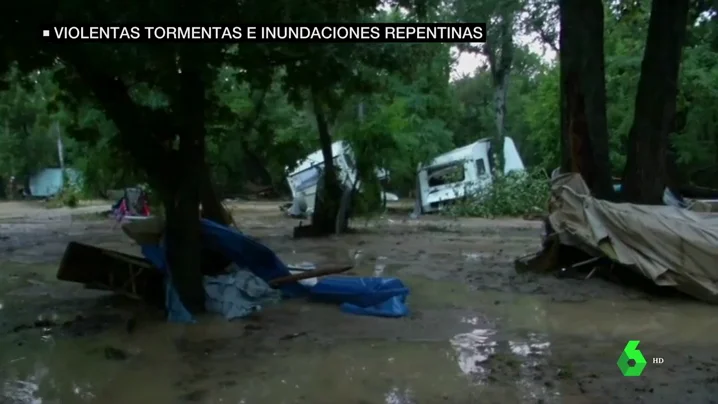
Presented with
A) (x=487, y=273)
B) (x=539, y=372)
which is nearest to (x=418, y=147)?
(x=487, y=273)

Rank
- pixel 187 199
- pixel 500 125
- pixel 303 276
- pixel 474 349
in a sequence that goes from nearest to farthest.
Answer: pixel 474 349 → pixel 187 199 → pixel 303 276 → pixel 500 125

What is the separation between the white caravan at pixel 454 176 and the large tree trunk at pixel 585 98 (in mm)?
16620

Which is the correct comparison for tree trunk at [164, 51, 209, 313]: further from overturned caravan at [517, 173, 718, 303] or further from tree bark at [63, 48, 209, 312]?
overturned caravan at [517, 173, 718, 303]

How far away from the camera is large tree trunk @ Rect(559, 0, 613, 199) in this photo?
11.7 meters

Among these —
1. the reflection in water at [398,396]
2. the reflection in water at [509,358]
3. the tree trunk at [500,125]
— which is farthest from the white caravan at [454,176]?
the reflection in water at [398,396]

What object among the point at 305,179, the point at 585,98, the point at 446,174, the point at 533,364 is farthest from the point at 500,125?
the point at 533,364

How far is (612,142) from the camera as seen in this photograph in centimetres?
2784

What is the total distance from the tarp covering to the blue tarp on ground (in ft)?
10.3

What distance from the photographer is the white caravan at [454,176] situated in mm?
28844

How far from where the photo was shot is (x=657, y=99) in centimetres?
1158

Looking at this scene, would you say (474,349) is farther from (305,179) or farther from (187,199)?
(305,179)

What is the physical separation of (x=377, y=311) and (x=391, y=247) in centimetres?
806

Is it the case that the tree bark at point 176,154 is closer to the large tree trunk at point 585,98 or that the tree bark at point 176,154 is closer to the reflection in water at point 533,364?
the reflection in water at point 533,364

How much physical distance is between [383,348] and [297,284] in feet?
8.76
